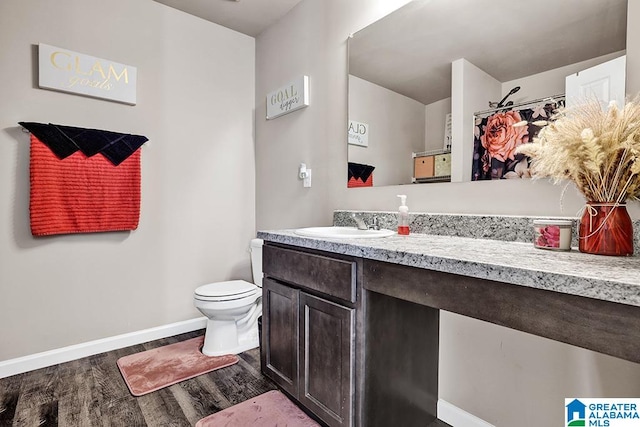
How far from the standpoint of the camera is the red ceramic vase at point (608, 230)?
0.92 m

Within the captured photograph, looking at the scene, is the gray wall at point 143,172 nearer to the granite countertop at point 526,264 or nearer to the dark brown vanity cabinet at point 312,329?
the dark brown vanity cabinet at point 312,329

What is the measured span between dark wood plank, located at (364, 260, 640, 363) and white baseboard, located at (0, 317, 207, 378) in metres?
2.07

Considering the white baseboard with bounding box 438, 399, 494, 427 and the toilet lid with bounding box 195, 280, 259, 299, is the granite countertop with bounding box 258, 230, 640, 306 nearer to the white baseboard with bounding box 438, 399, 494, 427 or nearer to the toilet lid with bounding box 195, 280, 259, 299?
the white baseboard with bounding box 438, 399, 494, 427

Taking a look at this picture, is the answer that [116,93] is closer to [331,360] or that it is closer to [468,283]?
[331,360]

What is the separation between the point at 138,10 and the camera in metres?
2.30

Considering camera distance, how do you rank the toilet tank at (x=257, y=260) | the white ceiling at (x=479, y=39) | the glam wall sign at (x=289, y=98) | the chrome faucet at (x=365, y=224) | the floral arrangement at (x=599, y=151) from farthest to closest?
the toilet tank at (x=257, y=260)
the glam wall sign at (x=289, y=98)
the chrome faucet at (x=365, y=224)
the white ceiling at (x=479, y=39)
the floral arrangement at (x=599, y=151)

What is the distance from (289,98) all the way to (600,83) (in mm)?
1822

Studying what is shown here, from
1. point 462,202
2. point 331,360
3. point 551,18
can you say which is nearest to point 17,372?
point 331,360

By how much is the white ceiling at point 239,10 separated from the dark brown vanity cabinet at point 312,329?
185cm

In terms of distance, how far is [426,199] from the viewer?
1633 mm

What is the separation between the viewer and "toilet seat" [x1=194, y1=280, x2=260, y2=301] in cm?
201

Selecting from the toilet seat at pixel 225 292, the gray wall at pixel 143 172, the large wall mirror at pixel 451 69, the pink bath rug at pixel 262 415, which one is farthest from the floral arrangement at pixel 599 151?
the gray wall at pixel 143 172

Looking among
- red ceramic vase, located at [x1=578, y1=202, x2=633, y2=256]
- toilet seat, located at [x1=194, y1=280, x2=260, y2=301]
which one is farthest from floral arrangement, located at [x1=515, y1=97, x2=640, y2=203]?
toilet seat, located at [x1=194, y1=280, x2=260, y2=301]

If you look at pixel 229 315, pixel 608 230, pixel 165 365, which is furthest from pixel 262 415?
pixel 608 230
